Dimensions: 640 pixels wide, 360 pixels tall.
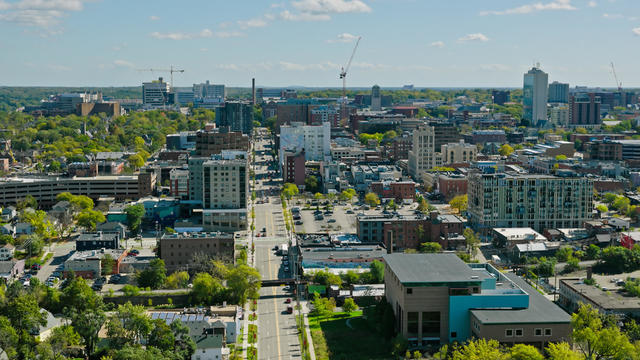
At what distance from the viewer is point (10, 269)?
151 ft

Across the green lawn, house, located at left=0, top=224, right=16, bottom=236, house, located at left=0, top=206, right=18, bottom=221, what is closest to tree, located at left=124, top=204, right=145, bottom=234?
house, located at left=0, top=224, right=16, bottom=236

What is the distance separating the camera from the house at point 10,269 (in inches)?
1794

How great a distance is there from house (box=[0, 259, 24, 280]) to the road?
14882 mm

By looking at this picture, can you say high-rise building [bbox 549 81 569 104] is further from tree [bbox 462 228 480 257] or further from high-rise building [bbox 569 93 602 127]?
tree [bbox 462 228 480 257]

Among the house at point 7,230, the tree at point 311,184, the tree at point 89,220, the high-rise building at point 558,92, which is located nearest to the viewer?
the house at point 7,230

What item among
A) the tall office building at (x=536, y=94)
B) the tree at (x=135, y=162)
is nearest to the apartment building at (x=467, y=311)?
the tree at (x=135, y=162)

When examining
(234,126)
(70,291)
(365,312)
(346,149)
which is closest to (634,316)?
(365,312)

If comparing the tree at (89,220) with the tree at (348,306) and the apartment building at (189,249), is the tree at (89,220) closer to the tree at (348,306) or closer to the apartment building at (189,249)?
the apartment building at (189,249)

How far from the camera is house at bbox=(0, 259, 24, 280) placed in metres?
45.6

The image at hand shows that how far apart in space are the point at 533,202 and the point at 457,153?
106ft

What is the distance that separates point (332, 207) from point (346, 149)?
2845 cm

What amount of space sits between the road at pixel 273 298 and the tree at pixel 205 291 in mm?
2493

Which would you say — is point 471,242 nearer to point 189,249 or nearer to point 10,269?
point 189,249

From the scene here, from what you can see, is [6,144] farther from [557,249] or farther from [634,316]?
[634,316]
